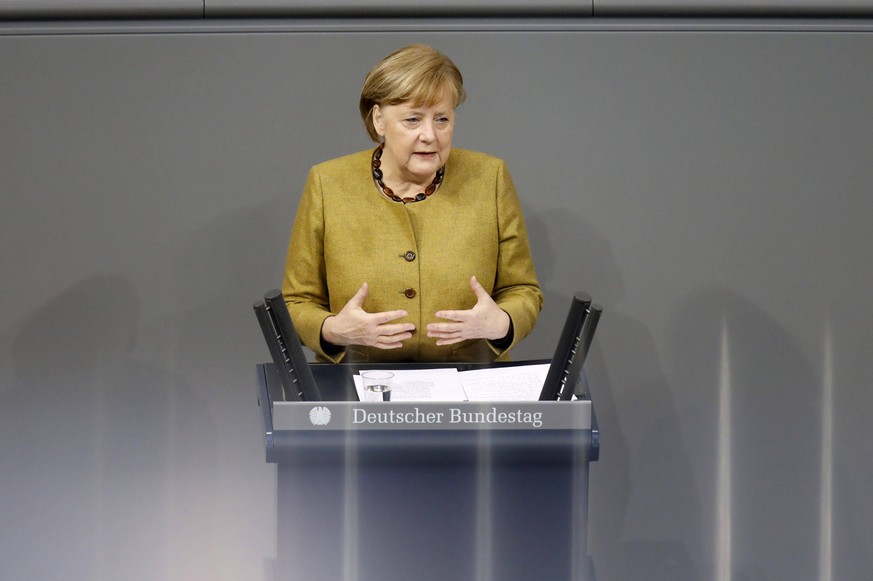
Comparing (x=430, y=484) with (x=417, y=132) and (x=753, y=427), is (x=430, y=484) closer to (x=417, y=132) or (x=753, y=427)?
(x=417, y=132)

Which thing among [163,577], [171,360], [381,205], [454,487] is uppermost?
[381,205]

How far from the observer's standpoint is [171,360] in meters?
3.87

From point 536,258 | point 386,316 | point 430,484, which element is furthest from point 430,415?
point 536,258

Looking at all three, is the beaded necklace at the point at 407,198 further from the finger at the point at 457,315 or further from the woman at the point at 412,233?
the finger at the point at 457,315

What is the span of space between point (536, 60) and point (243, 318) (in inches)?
49.4

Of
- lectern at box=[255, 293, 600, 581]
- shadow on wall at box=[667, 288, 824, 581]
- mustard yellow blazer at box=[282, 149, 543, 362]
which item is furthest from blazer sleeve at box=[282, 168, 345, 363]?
shadow on wall at box=[667, 288, 824, 581]

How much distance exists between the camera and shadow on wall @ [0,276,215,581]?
3.85m

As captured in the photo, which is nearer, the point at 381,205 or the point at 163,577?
the point at 381,205

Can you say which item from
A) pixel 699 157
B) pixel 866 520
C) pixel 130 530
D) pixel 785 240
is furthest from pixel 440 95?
pixel 866 520

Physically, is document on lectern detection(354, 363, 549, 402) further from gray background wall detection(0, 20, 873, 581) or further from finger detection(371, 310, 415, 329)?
gray background wall detection(0, 20, 873, 581)

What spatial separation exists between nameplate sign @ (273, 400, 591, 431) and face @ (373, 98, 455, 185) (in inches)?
34.5

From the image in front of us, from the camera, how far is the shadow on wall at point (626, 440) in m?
3.86

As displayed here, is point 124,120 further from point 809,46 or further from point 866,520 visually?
point 866,520

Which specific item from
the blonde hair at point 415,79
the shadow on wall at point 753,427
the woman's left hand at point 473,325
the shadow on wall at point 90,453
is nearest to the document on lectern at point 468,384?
the woman's left hand at point 473,325
